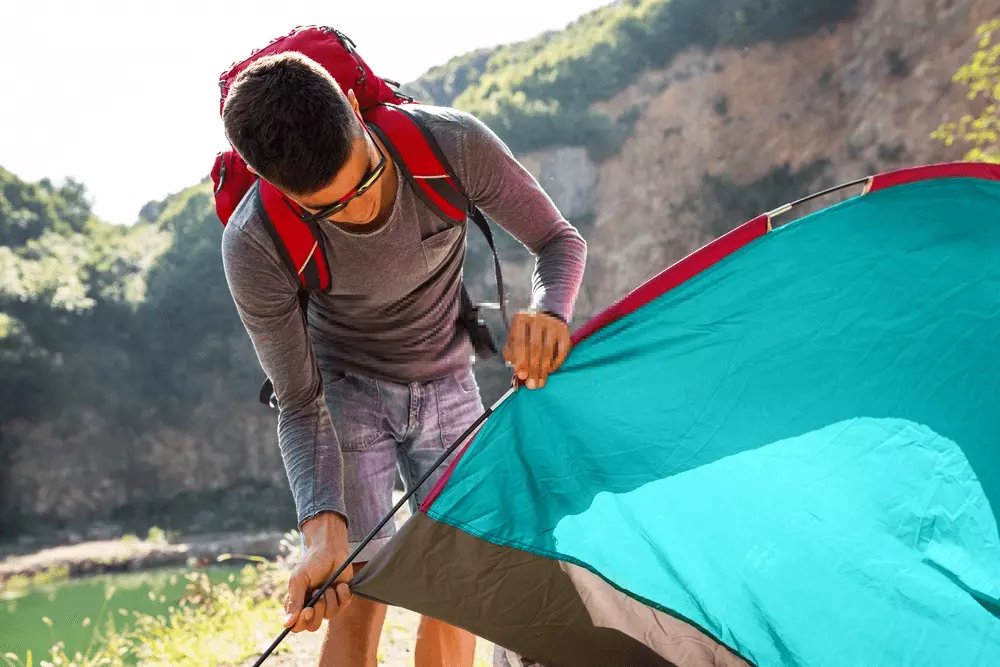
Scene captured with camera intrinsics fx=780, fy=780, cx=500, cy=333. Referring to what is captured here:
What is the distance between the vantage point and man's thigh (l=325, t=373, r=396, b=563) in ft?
5.38

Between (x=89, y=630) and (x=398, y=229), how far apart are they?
10677 millimetres

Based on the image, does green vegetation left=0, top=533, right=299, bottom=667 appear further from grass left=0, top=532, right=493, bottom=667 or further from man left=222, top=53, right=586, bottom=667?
man left=222, top=53, right=586, bottom=667

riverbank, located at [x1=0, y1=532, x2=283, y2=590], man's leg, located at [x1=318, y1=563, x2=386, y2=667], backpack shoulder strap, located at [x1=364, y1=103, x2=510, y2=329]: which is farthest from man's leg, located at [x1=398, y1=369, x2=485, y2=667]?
riverbank, located at [x1=0, y1=532, x2=283, y2=590]

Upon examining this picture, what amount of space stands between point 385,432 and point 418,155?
2.04 feet

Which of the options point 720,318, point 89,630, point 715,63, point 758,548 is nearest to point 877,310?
point 720,318

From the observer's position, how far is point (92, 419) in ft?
62.7

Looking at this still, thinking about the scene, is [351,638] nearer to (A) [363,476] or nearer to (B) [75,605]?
(A) [363,476]

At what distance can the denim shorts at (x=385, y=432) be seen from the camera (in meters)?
1.65

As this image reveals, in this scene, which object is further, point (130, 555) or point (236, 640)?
point (130, 555)

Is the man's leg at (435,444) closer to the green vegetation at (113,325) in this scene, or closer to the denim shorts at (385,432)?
the denim shorts at (385,432)

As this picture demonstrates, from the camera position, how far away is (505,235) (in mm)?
17734

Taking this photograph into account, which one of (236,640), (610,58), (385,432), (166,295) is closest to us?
(385,432)

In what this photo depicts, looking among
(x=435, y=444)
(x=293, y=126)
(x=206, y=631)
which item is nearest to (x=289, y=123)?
(x=293, y=126)

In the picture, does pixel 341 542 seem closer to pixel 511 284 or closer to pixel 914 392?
pixel 914 392
